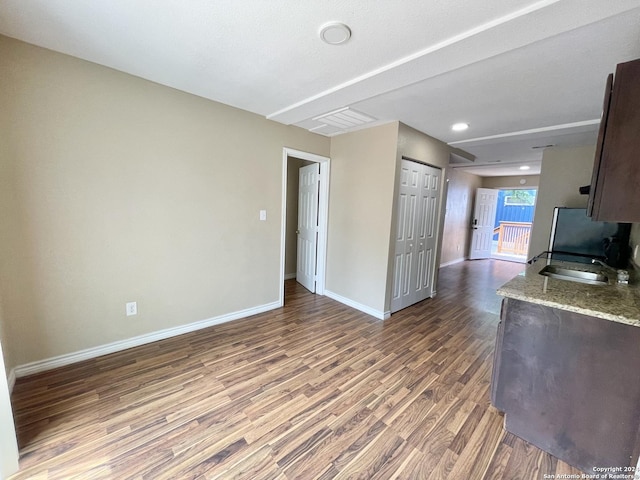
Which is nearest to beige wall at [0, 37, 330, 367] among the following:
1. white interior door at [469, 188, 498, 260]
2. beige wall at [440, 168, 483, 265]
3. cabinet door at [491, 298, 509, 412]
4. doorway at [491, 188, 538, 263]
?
cabinet door at [491, 298, 509, 412]

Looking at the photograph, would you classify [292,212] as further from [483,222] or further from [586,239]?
[483,222]

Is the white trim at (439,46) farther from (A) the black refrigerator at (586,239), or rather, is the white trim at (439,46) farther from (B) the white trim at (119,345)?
(A) the black refrigerator at (586,239)

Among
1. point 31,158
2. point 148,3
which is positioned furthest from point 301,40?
point 31,158

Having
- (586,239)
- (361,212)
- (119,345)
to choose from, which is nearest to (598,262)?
(586,239)

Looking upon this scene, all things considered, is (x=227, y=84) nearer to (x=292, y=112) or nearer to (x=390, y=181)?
(x=292, y=112)

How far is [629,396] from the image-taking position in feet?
4.26

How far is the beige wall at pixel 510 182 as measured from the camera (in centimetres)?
667

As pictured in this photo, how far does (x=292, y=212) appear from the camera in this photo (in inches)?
185

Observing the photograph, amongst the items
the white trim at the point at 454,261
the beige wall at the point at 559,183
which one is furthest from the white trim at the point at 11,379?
the white trim at the point at 454,261

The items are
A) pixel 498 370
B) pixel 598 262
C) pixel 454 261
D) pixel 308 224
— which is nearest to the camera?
pixel 498 370

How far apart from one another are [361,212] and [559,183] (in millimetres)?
3194

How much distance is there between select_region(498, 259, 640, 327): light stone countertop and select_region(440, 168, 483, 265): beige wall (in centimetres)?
435

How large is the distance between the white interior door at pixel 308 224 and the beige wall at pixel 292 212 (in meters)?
0.23

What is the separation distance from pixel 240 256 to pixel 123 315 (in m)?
1.20
